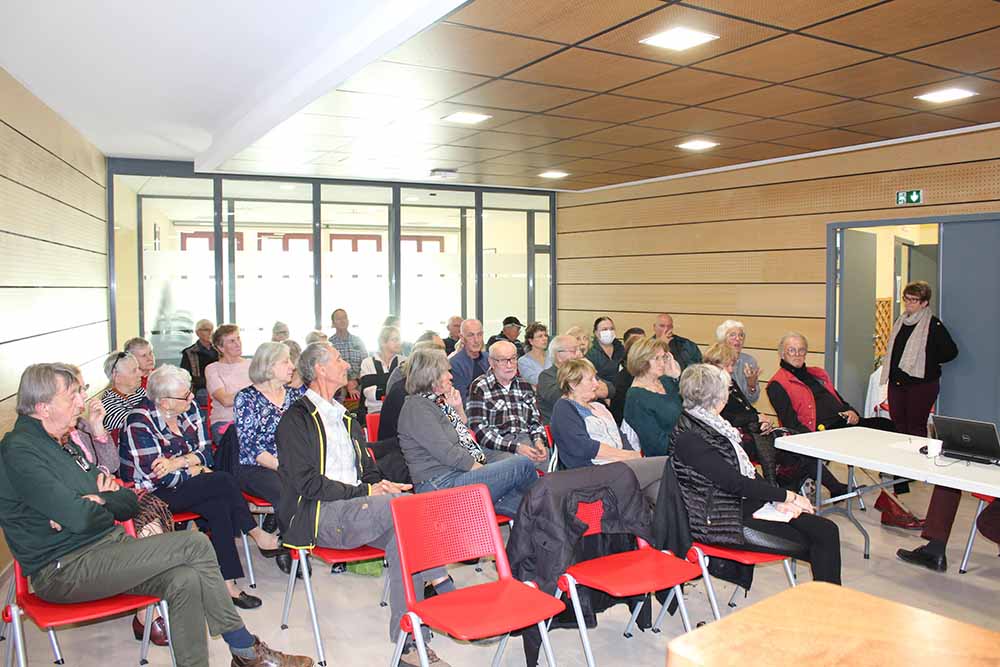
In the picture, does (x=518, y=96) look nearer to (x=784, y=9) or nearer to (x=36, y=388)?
(x=784, y=9)

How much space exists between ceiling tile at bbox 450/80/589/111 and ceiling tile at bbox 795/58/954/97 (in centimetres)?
162

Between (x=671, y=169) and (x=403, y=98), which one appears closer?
(x=403, y=98)

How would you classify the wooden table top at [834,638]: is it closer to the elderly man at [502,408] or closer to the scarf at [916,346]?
the elderly man at [502,408]

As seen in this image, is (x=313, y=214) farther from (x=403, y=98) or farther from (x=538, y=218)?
(x=403, y=98)

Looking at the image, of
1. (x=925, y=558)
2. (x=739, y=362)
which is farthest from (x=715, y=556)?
(x=739, y=362)

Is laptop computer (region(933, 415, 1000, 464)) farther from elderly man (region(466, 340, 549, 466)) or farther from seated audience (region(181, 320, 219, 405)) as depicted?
seated audience (region(181, 320, 219, 405))

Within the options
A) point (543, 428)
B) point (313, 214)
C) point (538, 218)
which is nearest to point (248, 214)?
point (313, 214)

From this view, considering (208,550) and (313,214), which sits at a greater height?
(313,214)

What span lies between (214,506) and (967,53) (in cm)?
508

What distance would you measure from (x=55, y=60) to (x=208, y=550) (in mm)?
3847

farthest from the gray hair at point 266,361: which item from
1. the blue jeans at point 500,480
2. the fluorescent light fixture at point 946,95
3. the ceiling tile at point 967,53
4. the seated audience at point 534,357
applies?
the fluorescent light fixture at point 946,95

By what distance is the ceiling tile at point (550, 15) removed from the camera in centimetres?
380

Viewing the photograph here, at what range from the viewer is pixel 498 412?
17.0ft

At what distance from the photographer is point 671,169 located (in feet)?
30.9
